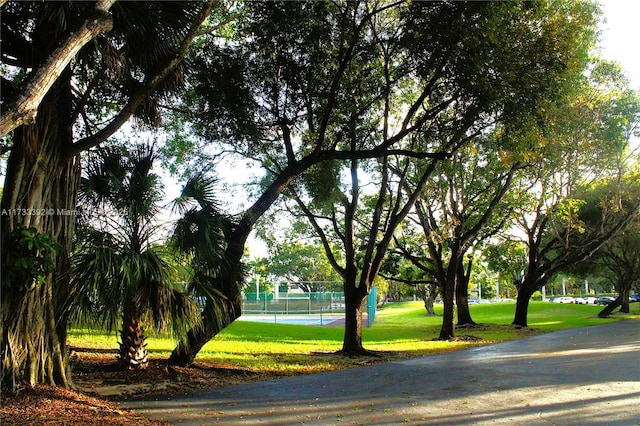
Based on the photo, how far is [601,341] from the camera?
54.3 ft

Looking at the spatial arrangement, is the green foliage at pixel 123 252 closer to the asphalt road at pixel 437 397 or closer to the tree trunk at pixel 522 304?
the asphalt road at pixel 437 397

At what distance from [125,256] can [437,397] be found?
5.03 m

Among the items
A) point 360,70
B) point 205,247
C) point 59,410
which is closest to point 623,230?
point 360,70

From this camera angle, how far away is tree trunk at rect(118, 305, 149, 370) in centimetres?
916

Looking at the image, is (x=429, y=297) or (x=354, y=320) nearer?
(x=354, y=320)

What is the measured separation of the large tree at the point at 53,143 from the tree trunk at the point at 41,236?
13 mm

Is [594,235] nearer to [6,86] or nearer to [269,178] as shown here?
[269,178]

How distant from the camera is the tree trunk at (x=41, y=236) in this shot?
6680mm

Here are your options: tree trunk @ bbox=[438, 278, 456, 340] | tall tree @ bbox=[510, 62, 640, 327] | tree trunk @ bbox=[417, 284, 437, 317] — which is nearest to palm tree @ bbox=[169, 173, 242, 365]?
tall tree @ bbox=[510, 62, 640, 327]

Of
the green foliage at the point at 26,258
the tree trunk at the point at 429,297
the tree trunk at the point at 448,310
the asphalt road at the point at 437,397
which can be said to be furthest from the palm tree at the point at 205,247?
the tree trunk at the point at 429,297

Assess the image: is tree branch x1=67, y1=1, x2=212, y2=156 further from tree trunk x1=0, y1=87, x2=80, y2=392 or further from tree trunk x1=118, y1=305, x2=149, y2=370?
tree trunk x1=118, y1=305, x2=149, y2=370

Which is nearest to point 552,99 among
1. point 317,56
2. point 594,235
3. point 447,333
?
point 317,56

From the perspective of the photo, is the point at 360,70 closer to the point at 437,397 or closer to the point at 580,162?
the point at 437,397

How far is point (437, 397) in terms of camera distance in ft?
25.8
